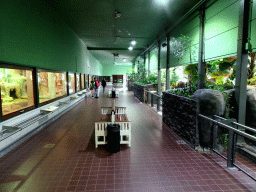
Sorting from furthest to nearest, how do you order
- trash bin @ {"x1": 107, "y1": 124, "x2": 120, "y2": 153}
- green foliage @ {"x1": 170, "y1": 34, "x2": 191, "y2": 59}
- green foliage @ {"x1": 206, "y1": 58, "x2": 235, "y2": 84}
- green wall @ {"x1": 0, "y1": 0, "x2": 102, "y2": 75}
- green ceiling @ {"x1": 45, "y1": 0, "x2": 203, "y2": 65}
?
green foliage @ {"x1": 170, "y1": 34, "x2": 191, "y2": 59} < green ceiling @ {"x1": 45, "y1": 0, "x2": 203, "y2": 65} < green foliage @ {"x1": 206, "y1": 58, "x2": 235, "y2": 84} < green wall @ {"x1": 0, "y1": 0, "x2": 102, "y2": 75} < trash bin @ {"x1": 107, "y1": 124, "x2": 120, "y2": 153}

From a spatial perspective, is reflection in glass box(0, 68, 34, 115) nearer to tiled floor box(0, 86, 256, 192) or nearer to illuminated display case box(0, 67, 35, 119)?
illuminated display case box(0, 67, 35, 119)

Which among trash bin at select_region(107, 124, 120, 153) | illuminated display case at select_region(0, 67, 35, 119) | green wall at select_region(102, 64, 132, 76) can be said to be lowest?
trash bin at select_region(107, 124, 120, 153)

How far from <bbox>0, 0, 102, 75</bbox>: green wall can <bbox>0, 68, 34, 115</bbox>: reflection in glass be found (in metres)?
0.34

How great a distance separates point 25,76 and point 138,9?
508 cm

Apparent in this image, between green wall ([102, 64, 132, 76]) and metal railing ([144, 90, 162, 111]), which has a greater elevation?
green wall ([102, 64, 132, 76])

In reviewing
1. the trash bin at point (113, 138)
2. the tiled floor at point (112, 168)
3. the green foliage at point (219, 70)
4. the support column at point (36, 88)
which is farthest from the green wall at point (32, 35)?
the green foliage at point (219, 70)

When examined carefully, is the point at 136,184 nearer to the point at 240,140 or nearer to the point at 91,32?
the point at 240,140

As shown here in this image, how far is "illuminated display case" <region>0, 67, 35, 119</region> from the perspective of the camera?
4.32 m

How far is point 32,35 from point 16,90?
1.85m

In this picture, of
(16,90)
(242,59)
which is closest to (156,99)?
(242,59)

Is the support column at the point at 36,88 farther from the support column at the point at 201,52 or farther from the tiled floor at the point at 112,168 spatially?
the support column at the point at 201,52

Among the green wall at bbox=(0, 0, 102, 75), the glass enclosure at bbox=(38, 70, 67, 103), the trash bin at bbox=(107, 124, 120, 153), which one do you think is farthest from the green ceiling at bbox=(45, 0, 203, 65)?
the trash bin at bbox=(107, 124, 120, 153)

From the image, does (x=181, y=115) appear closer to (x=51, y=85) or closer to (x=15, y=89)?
(x=15, y=89)

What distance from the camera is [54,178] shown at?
3.02 meters
